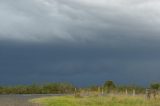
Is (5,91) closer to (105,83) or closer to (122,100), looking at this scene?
(105,83)

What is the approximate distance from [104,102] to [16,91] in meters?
90.8

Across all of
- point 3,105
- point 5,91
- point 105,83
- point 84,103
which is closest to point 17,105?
point 3,105

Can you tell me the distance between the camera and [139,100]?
55562 mm

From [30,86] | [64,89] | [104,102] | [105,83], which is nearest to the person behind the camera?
[104,102]

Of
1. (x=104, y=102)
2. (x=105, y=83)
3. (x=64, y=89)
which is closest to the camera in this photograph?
(x=104, y=102)

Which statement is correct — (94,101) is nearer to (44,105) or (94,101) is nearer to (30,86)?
(44,105)

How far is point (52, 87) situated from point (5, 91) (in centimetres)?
1632

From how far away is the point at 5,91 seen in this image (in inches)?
5714

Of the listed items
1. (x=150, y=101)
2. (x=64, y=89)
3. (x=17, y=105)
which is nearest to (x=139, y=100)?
(x=150, y=101)

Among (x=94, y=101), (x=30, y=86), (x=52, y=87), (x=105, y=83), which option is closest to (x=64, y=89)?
(x=52, y=87)

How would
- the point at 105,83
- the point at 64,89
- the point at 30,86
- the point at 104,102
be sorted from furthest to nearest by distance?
the point at 30,86, the point at 64,89, the point at 105,83, the point at 104,102

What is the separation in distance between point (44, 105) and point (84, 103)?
5.49 m

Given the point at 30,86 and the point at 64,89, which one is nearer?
the point at 64,89

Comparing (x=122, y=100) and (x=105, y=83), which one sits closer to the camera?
(x=122, y=100)
